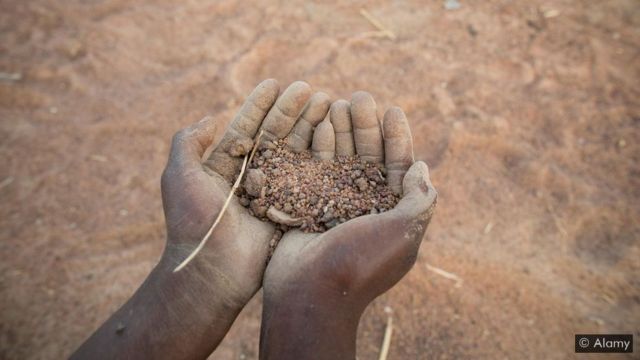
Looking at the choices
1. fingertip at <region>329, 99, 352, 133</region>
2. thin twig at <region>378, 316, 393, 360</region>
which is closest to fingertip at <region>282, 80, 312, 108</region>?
fingertip at <region>329, 99, 352, 133</region>

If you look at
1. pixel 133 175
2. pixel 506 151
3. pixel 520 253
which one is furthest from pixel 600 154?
pixel 133 175

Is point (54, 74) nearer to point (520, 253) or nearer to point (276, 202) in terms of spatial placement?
point (276, 202)

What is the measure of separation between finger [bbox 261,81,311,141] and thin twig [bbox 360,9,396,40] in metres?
1.80

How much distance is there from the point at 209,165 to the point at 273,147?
0.30 metres

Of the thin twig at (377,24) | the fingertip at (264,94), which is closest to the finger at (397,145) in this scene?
the fingertip at (264,94)

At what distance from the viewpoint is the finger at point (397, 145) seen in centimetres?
191

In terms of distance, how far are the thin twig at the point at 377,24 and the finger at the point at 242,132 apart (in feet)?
6.04

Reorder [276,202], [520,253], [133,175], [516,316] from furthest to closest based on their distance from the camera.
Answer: [133,175] < [520,253] < [516,316] < [276,202]

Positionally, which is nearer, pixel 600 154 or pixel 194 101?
pixel 600 154

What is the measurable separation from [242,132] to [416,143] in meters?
1.32

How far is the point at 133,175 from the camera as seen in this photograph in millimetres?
2834

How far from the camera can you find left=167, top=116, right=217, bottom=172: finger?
179 cm

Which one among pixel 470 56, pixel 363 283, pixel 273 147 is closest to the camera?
pixel 363 283

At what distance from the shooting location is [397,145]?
6.32ft
